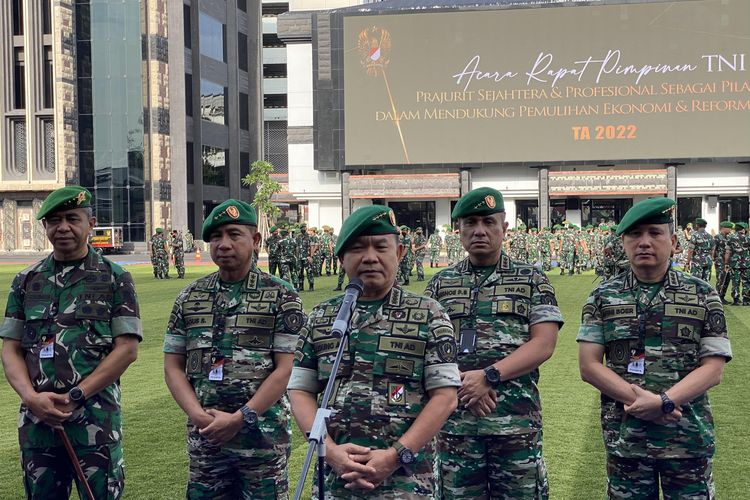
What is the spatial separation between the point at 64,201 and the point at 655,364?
2885 mm

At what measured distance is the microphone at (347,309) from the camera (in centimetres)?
274

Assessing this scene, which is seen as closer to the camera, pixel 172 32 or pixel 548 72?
pixel 548 72

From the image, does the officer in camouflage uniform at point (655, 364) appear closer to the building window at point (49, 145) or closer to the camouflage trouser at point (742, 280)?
the camouflage trouser at point (742, 280)

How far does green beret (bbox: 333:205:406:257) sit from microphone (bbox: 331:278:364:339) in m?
0.18

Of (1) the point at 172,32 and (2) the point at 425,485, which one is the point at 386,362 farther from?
(1) the point at 172,32

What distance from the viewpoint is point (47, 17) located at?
180 feet

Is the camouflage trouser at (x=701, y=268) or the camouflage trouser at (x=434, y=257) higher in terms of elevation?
the camouflage trouser at (x=701, y=268)

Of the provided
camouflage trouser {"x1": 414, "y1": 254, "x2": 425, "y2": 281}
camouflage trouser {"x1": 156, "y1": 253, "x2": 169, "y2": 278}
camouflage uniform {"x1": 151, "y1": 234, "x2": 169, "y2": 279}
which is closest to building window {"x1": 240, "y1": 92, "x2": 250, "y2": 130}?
camouflage trouser {"x1": 156, "y1": 253, "x2": 169, "y2": 278}

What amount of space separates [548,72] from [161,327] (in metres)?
37.0

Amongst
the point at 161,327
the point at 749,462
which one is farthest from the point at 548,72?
the point at 749,462

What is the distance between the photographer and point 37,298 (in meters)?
4.22

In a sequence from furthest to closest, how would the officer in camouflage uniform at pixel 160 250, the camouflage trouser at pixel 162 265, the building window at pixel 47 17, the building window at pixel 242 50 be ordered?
the building window at pixel 242 50 → the building window at pixel 47 17 → the camouflage trouser at pixel 162 265 → the officer in camouflage uniform at pixel 160 250

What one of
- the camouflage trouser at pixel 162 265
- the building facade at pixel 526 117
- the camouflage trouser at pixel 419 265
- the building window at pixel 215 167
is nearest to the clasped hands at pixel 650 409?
the camouflage trouser at pixel 419 265

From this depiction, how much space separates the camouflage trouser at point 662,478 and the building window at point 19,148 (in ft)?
185
